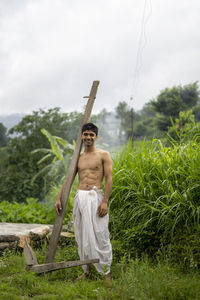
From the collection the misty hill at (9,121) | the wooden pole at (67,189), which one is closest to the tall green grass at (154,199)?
the wooden pole at (67,189)

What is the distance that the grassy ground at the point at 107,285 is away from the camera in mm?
2840

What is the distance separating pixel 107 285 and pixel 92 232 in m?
0.55

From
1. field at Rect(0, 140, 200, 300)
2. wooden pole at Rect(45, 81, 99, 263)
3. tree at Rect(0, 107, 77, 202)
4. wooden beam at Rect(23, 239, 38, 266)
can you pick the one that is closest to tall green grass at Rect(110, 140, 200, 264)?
field at Rect(0, 140, 200, 300)

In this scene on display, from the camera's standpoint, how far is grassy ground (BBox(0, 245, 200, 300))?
284cm

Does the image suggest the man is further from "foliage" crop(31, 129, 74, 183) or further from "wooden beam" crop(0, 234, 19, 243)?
"foliage" crop(31, 129, 74, 183)

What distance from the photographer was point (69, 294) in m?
2.97

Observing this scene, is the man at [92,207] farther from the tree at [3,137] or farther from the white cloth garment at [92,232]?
the tree at [3,137]

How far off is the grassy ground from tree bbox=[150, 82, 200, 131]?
19.9 meters

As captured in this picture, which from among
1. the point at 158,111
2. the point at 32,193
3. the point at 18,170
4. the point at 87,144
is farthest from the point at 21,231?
the point at 158,111

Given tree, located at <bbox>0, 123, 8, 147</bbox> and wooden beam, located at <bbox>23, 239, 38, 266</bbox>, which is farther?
tree, located at <bbox>0, 123, 8, 147</bbox>

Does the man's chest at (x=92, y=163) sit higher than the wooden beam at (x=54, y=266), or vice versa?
the man's chest at (x=92, y=163)

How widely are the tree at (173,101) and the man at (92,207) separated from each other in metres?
19.5

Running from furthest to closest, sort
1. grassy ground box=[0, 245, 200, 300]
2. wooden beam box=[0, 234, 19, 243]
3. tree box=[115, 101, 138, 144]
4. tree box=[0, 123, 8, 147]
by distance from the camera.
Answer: tree box=[115, 101, 138, 144] → tree box=[0, 123, 8, 147] → wooden beam box=[0, 234, 19, 243] → grassy ground box=[0, 245, 200, 300]

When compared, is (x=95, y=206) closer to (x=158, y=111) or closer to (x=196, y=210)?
(x=196, y=210)
